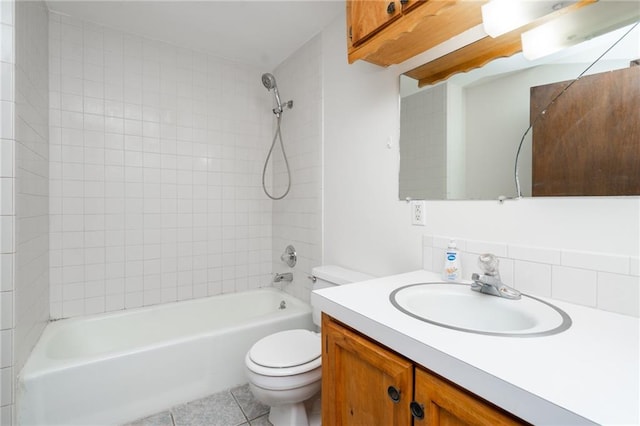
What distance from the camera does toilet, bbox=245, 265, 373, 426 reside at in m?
1.28

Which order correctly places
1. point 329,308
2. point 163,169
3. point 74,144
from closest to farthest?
point 329,308, point 74,144, point 163,169

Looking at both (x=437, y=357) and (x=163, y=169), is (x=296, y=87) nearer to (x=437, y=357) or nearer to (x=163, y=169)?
(x=163, y=169)

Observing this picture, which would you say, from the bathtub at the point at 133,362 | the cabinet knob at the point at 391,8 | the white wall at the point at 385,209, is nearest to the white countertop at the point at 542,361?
the white wall at the point at 385,209

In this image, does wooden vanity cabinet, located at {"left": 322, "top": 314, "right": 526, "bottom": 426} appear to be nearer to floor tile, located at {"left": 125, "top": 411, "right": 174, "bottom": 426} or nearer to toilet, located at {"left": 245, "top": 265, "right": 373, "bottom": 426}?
toilet, located at {"left": 245, "top": 265, "right": 373, "bottom": 426}

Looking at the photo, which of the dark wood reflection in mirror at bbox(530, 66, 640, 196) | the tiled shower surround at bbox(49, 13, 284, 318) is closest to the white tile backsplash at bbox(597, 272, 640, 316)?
the dark wood reflection in mirror at bbox(530, 66, 640, 196)

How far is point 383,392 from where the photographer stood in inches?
30.2

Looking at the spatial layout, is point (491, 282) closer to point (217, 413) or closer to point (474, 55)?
point (474, 55)

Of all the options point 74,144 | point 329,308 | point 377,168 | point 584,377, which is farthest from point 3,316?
point 584,377

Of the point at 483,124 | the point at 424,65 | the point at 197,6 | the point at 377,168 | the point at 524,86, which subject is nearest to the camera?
the point at 524,86

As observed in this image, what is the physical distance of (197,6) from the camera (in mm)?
1777

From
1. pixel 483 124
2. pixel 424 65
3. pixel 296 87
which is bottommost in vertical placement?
pixel 483 124

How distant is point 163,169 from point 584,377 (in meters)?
2.45

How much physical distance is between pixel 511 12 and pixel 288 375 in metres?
1.61

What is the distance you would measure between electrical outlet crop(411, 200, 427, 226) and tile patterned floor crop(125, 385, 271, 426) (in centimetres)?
127
